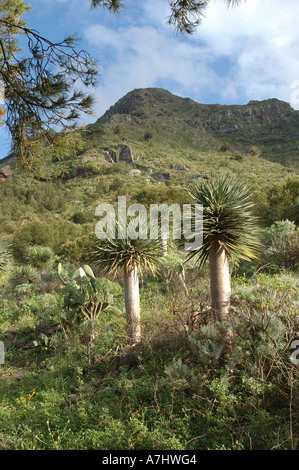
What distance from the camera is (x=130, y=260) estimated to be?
585 centimetres

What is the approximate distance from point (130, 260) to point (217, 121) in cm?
12306

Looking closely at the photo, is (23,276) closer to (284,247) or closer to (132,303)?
(132,303)

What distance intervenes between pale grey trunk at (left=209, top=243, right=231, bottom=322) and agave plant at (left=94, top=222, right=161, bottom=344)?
156 centimetres

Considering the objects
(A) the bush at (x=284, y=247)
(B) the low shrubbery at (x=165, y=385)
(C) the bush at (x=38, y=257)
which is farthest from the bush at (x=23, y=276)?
(A) the bush at (x=284, y=247)

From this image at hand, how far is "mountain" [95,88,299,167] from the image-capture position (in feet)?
261

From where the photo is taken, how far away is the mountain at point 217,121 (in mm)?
79656

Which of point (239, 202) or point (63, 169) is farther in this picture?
point (63, 169)

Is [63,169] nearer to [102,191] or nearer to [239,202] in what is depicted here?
[102,191]

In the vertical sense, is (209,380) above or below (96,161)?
below

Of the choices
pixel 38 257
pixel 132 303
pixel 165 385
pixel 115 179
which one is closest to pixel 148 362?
pixel 165 385

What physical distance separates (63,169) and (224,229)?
Result: 146 feet

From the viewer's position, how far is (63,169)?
4562 cm

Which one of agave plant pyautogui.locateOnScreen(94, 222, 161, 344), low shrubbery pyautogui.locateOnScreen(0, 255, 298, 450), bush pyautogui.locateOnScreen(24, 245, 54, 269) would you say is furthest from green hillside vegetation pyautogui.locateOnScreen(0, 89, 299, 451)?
bush pyautogui.locateOnScreen(24, 245, 54, 269)

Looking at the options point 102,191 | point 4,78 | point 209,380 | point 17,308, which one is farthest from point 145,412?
point 102,191
